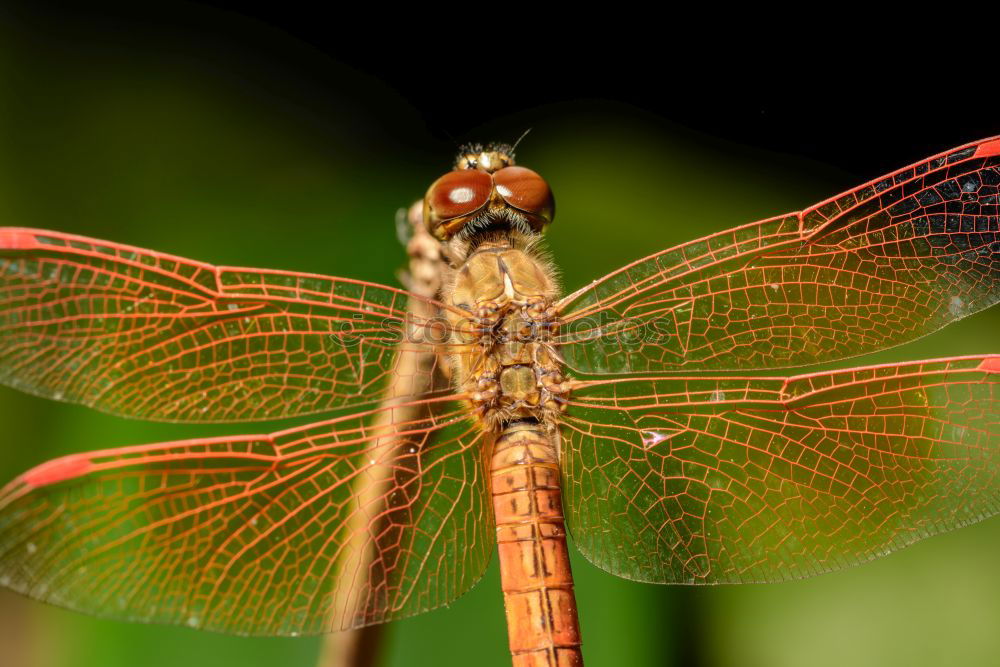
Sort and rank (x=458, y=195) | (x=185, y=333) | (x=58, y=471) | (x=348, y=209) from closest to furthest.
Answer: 1. (x=58, y=471)
2. (x=185, y=333)
3. (x=458, y=195)
4. (x=348, y=209)

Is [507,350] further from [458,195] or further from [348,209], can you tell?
[348,209]

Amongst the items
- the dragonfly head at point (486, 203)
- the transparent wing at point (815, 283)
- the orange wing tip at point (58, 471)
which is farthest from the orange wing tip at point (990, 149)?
the orange wing tip at point (58, 471)

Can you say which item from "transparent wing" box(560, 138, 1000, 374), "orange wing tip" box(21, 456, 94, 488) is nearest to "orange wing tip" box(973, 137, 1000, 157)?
"transparent wing" box(560, 138, 1000, 374)

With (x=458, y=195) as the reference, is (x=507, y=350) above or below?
below

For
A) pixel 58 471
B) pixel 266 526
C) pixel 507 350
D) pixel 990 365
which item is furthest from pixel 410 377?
pixel 990 365

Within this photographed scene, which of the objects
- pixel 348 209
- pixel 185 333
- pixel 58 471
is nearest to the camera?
pixel 58 471

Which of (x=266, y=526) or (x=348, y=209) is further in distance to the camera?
(x=348, y=209)
